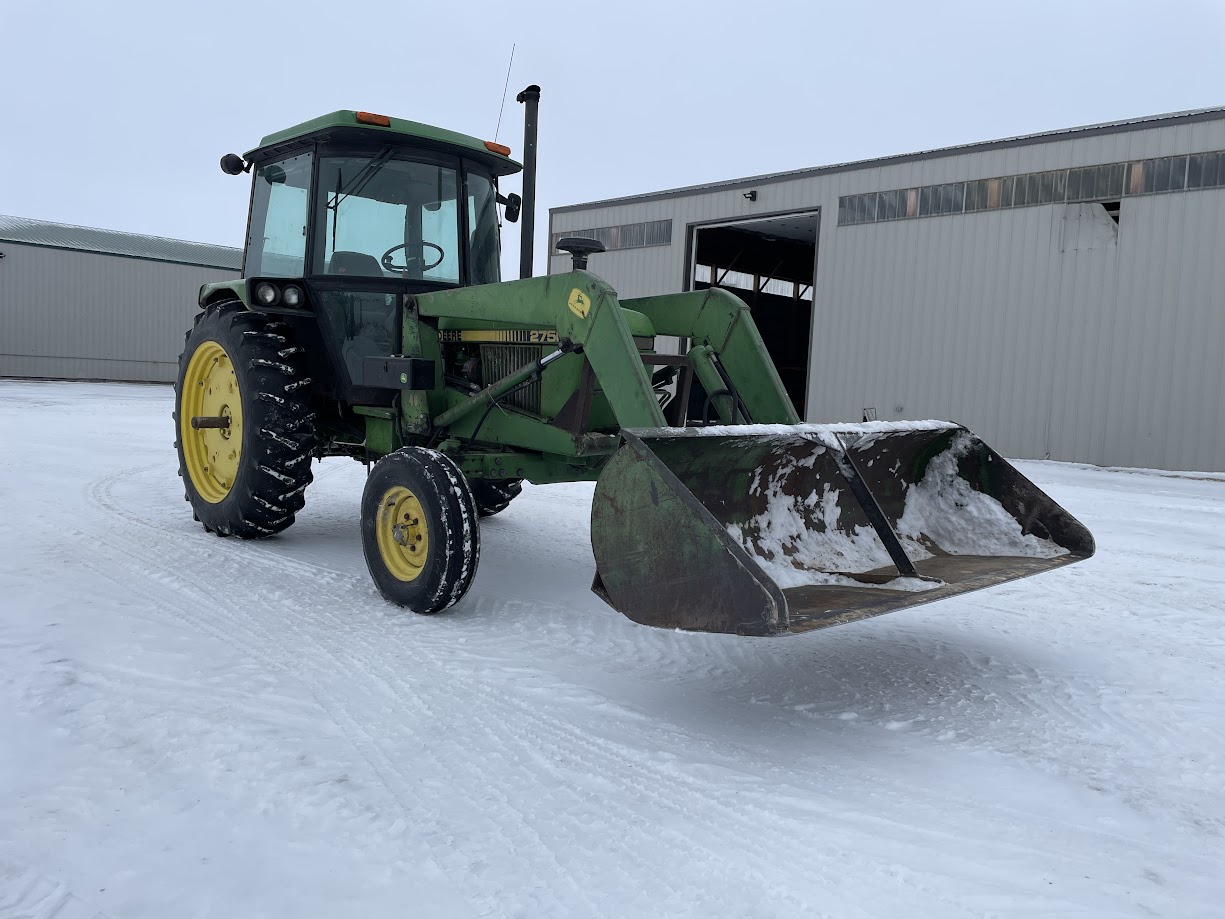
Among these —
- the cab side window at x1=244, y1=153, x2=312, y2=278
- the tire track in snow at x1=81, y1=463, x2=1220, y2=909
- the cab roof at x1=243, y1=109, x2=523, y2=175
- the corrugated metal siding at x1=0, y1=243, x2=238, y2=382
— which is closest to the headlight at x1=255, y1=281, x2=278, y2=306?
the cab side window at x1=244, y1=153, x2=312, y2=278

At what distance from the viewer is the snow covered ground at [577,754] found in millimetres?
2051

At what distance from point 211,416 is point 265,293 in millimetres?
1152

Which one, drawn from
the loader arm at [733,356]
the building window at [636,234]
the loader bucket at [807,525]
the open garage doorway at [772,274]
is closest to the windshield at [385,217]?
the loader arm at [733,356]

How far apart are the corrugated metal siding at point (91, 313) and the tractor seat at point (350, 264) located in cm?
2756

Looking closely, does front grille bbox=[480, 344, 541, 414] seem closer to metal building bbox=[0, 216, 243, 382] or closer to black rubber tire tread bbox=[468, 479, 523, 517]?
black rubber tire tread bbox=[468, 479, 523, 517]

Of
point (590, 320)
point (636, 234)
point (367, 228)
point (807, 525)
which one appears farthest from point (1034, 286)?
point (590, 320)

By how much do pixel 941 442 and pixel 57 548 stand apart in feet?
14.8

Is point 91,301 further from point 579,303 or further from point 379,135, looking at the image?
point 579,303

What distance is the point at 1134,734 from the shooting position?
2947 millimetres

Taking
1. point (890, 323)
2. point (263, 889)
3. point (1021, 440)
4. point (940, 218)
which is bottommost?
point (263, 889)

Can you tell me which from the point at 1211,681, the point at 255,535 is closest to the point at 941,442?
the point at 1211,681

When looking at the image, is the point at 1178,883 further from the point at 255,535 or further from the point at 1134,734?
the point at 255,535

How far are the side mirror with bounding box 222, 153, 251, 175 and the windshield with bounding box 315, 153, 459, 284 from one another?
954mm

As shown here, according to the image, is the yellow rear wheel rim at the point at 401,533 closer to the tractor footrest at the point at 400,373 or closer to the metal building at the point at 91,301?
the tractor footrest at the point at 400,373
